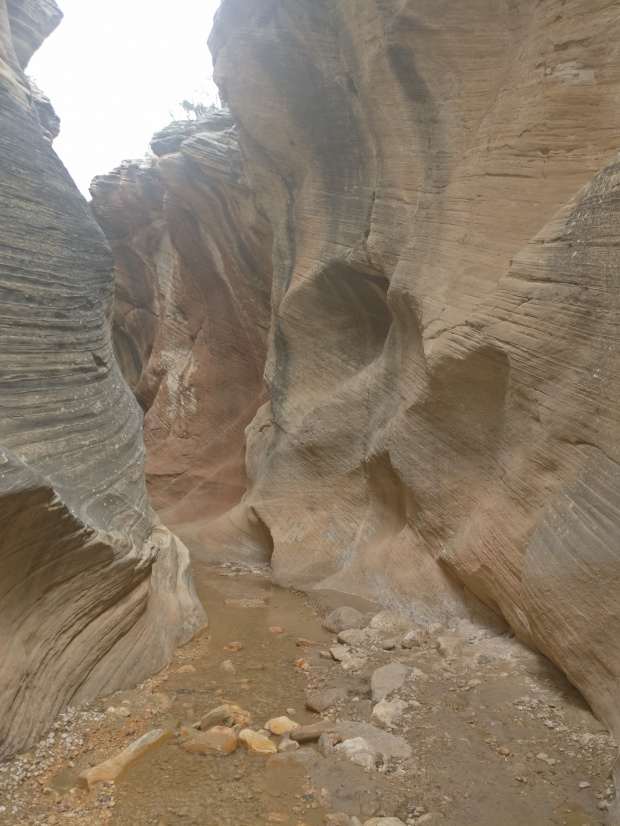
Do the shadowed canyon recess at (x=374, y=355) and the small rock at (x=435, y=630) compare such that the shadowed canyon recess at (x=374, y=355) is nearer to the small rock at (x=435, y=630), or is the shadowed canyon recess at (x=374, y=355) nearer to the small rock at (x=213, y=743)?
the small rock at (x=435, y=630)

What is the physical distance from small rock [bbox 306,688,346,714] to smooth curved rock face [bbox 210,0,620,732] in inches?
49.5

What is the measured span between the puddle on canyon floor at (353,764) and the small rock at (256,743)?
0.15ft

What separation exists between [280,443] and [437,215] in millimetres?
3857

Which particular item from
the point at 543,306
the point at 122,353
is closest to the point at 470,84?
the point at 543,306

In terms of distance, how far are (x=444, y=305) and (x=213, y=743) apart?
3.64 metres

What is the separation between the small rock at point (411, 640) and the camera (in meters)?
4.70

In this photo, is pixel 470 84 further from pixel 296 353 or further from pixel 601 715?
pixel 601 715

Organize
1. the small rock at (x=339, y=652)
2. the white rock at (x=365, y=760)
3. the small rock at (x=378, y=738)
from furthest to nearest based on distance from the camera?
the small rock at (x=339, y=652) → the small rock at (x=378, y=738) → the white rock at (x=365, y=760)

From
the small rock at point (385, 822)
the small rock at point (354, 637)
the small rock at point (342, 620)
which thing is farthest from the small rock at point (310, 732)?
the small rock at point (342, 620)

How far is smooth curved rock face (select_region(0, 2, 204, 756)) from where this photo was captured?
140 inches

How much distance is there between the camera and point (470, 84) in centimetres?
563

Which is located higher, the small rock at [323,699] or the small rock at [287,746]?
the small rock at [287,746]

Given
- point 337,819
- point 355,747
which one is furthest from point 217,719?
point 337,819

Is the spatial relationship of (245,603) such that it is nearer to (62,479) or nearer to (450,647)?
(450,647)
